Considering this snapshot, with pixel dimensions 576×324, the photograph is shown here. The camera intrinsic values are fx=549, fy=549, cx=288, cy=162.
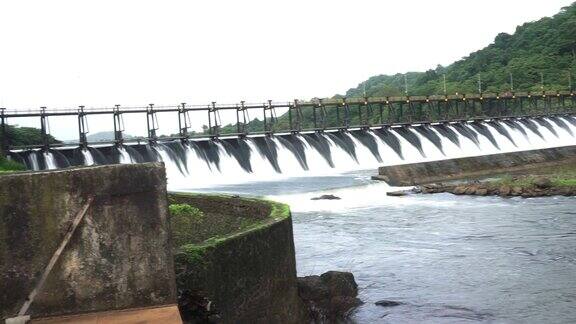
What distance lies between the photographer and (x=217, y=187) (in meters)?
25.5

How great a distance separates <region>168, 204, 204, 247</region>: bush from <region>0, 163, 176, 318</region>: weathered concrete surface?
3.27 m

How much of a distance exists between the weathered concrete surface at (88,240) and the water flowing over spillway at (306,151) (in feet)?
69.4

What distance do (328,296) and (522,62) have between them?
76142 millimetres

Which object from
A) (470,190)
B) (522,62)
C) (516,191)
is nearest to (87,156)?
(470,190)

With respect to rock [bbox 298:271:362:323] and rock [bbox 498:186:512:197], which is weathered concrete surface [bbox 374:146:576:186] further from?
rock [bbox 298:271:362:323]

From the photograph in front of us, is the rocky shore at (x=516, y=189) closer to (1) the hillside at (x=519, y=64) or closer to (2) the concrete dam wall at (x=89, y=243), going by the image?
(2) the concrete dam wall at (x=89, y=243)

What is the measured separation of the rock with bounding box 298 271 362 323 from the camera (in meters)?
8.39

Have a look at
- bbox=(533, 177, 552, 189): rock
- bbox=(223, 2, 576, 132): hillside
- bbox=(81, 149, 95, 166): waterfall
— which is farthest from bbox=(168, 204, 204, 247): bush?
bbox=(223, 2, 576, 132): hillside

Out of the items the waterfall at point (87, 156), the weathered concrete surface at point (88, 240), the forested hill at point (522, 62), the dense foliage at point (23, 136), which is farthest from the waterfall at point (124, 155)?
the forested hill at point (522, 62)

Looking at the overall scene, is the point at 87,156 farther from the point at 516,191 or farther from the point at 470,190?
the point at 516,191

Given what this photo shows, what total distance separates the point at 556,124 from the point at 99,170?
4834 cm

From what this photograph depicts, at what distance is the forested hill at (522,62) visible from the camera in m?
72.1

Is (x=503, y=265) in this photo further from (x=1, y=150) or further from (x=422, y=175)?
(x=1, y=150)

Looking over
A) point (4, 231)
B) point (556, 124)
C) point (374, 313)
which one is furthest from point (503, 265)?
point (556, 124)
